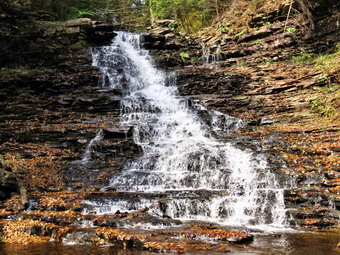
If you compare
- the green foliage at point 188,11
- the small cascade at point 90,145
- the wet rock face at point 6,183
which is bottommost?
the wet rock face at point 6,183

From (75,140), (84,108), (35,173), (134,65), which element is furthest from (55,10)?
(35,173)

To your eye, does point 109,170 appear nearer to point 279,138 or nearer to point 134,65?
point 279,138

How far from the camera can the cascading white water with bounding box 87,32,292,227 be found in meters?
7.58

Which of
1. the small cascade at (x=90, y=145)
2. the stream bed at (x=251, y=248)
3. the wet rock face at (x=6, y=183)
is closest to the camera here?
the stream bed at (x=251, y=248)

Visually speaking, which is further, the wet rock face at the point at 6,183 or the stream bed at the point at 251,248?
the wet rock face at the point at 6,183

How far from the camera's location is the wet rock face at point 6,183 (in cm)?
824

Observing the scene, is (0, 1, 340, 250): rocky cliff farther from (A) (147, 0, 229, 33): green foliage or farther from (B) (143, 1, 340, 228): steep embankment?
(A) (147, 0, 229, 33): green foliage

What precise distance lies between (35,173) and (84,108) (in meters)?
5.70

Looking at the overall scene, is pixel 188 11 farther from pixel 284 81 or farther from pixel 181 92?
pixel 284 81

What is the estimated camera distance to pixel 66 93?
1638 centimetres

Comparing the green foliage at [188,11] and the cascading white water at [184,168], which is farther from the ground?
the green foliage at [188,11]

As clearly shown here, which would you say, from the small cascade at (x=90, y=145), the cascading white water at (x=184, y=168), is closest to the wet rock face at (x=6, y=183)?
the cascading white water at (x=184, y=168)

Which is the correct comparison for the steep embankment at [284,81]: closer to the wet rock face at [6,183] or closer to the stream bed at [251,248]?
the stream bed at [251,248]

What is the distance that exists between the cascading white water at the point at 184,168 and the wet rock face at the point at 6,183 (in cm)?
272
